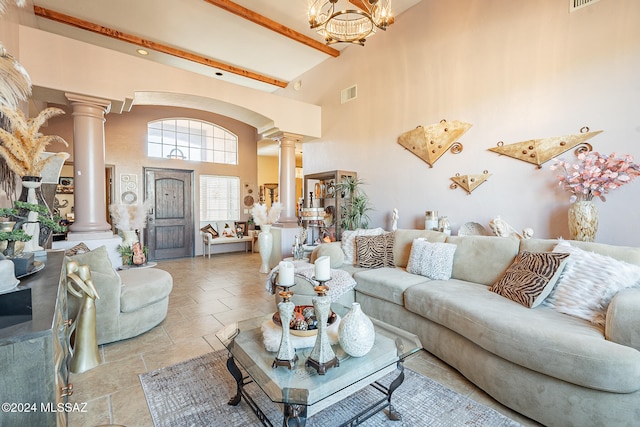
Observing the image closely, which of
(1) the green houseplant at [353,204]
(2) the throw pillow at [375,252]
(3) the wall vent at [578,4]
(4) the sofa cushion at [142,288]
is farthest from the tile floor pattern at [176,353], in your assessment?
(3) the wall vent at [578,4]

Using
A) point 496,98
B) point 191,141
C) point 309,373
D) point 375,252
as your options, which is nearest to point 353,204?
point 375,252

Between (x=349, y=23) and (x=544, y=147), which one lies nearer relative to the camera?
(x=544, y=147)

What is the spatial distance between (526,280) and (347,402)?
1.59 m

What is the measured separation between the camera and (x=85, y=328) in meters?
2.08

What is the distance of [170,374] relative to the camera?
2.07m

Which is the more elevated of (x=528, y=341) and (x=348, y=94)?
(x=348, y=94)

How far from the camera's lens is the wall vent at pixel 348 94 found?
4.99 meters

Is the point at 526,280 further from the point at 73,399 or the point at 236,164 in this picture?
the point at 236,164

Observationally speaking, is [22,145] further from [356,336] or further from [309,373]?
[356,336]

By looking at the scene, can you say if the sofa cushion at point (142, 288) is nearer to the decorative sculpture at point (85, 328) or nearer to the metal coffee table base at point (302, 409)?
the decorative sculpture at point (85, 328)

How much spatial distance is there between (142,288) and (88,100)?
2.44 meters

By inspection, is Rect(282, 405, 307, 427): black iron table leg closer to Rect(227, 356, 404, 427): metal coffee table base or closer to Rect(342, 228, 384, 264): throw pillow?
Rect(227, 356, 404, 427): metal coffee table base

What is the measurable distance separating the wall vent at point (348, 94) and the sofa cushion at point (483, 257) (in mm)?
3264

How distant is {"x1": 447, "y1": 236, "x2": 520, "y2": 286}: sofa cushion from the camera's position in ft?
8.46
